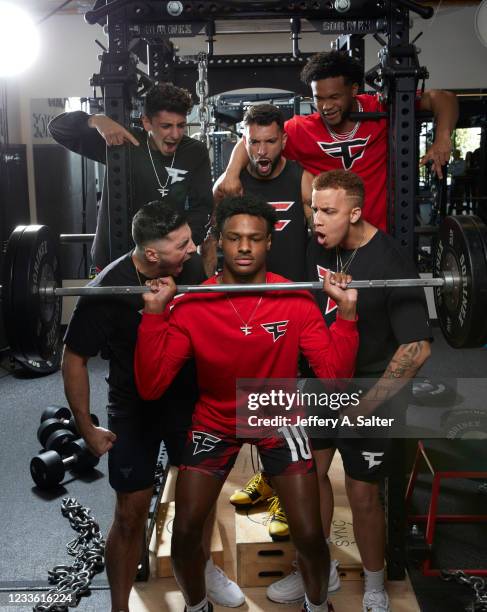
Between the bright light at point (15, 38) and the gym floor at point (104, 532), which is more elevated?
A: the bright light at point (15, 38)

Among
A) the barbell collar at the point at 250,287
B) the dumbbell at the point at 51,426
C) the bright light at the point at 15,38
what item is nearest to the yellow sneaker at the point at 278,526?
the barbell collar at the point at 250,287

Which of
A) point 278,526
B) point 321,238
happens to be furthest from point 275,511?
point 321,238

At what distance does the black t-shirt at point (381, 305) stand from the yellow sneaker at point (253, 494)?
3.24 ft

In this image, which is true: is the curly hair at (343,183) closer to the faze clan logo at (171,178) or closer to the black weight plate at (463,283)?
the black weight plate at (463,283)

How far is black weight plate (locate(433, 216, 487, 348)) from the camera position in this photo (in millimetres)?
2041

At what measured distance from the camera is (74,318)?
215 centimetres

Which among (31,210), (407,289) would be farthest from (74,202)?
(407,289)

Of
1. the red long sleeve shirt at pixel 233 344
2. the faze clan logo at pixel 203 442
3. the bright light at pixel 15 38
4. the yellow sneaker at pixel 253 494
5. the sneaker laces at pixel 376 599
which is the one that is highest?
the bright light at pixel 15 38

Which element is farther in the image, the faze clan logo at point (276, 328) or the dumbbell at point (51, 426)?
the dumbbell at point (51, 426)

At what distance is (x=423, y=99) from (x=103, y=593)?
216 centimetres

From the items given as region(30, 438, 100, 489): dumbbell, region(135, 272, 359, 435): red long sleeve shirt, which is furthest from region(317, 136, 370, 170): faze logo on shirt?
region(30, 438, 100, 489): dumbbell

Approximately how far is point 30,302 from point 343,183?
1010mm

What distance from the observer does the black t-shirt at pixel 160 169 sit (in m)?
2.58

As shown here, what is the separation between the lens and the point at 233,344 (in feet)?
6.54
